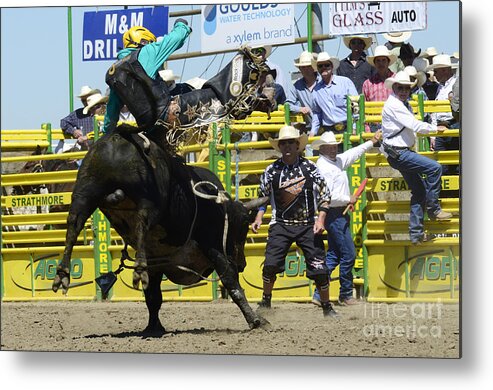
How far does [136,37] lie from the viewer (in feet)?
34.3

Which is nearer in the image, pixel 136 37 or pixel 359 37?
pixel 136 37

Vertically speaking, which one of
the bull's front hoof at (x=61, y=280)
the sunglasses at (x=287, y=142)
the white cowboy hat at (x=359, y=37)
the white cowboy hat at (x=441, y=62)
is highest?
the white cowboy hat at (x=359, y=37)

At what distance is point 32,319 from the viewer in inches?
469

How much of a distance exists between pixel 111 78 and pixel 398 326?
8.81 feet

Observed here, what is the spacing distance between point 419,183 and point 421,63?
44.6 inches

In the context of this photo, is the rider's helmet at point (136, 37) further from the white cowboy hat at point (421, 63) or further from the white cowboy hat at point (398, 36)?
the white cowboy hat at point (421, 63)

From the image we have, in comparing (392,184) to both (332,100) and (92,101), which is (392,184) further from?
(92,101)

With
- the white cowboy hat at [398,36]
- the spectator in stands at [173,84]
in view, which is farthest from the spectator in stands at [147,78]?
the white cowboy hat at [398,36]

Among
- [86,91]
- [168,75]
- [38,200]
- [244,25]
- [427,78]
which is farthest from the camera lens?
[38,200]

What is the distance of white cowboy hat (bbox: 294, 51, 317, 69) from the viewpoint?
11992 mm

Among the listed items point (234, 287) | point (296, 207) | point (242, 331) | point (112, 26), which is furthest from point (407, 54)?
point (242, 331)

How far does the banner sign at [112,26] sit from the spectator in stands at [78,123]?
86cm

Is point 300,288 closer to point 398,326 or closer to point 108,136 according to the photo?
point 398,326

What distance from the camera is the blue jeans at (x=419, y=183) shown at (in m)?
11.5
